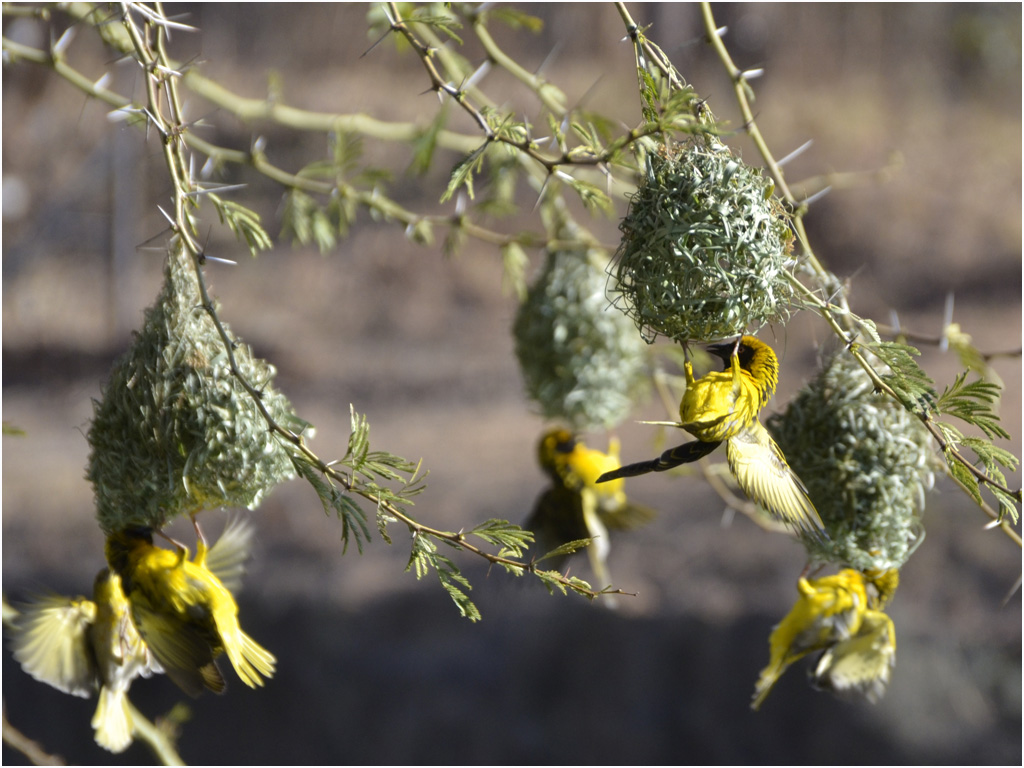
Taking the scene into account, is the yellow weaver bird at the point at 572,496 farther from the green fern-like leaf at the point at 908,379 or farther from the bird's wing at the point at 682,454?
the green fern-like leaf at the point at 908,379

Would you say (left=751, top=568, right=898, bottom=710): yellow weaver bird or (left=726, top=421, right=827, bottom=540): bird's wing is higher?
(left=726, top=421, right=827, bottom=540): bird's wing

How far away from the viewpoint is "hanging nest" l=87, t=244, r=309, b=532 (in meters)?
1.37

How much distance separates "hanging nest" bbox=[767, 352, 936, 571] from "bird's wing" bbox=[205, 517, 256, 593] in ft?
3.54

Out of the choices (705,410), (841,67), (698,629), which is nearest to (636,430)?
(698,629)

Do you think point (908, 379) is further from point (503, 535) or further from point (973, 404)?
point (503, 535)

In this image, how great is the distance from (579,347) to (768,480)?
1.11m

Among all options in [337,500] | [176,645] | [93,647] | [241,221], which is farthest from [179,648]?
[241,221]

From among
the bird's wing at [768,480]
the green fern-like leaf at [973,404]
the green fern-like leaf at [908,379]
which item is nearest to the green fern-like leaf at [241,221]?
the bird's wing at [768,480]

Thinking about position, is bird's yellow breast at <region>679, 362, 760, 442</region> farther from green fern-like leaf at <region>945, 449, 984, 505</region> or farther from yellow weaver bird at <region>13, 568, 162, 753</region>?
yellow weaver bird at <region>13, 568, 162, 753</region>

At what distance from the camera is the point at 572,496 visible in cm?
226

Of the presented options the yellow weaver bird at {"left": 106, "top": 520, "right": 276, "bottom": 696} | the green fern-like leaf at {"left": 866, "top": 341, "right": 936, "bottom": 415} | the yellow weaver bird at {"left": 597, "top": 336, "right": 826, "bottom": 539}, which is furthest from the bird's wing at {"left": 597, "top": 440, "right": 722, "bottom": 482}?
the yellow weaver bird at {"left": 106, "top": 520, "right": 276, "bottom": 696}

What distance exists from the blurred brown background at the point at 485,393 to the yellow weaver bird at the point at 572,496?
90.1 inches

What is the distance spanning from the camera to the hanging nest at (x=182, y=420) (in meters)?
1.37

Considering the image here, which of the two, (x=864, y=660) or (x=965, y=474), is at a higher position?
(x=965, y=474)
